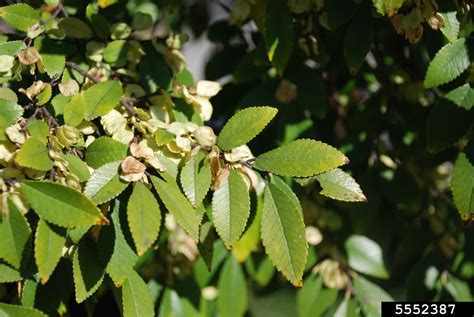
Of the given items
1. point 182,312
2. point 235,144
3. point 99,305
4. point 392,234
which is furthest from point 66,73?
point 392,234

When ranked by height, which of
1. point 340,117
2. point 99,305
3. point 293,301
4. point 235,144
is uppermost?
point 235,144

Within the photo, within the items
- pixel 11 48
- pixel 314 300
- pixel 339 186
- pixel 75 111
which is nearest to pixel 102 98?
pixel 75 111

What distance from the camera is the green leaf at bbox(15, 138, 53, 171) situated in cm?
85

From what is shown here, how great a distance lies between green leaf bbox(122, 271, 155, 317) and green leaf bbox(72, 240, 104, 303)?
0.19 feet

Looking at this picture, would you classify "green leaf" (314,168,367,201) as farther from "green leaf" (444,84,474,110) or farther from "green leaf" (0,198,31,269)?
"green leaf" (0,198,31,269)

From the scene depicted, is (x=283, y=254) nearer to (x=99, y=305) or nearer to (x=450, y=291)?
(x=99, y=305)

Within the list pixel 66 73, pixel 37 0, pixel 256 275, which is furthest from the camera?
pixel 256 275

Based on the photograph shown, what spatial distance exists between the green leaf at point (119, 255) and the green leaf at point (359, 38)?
20.2 inches

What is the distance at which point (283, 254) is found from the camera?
95cm

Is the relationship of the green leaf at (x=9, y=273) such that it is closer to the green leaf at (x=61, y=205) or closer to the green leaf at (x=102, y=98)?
the green leaf at (x=61, y=205)

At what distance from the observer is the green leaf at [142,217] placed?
0.88m

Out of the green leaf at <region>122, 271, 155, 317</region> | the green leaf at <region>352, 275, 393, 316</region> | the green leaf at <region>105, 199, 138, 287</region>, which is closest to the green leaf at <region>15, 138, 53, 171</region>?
the green leaf at <region>105, 199, 138, 287</region>

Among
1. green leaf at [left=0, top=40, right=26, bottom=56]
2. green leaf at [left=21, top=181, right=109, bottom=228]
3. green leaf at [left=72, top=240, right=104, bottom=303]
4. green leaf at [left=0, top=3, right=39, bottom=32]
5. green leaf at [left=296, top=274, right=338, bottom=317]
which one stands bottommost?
green leaf at [left=296, top=274, right=338, bottom=317]

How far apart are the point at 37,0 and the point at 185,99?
0.36 metres
